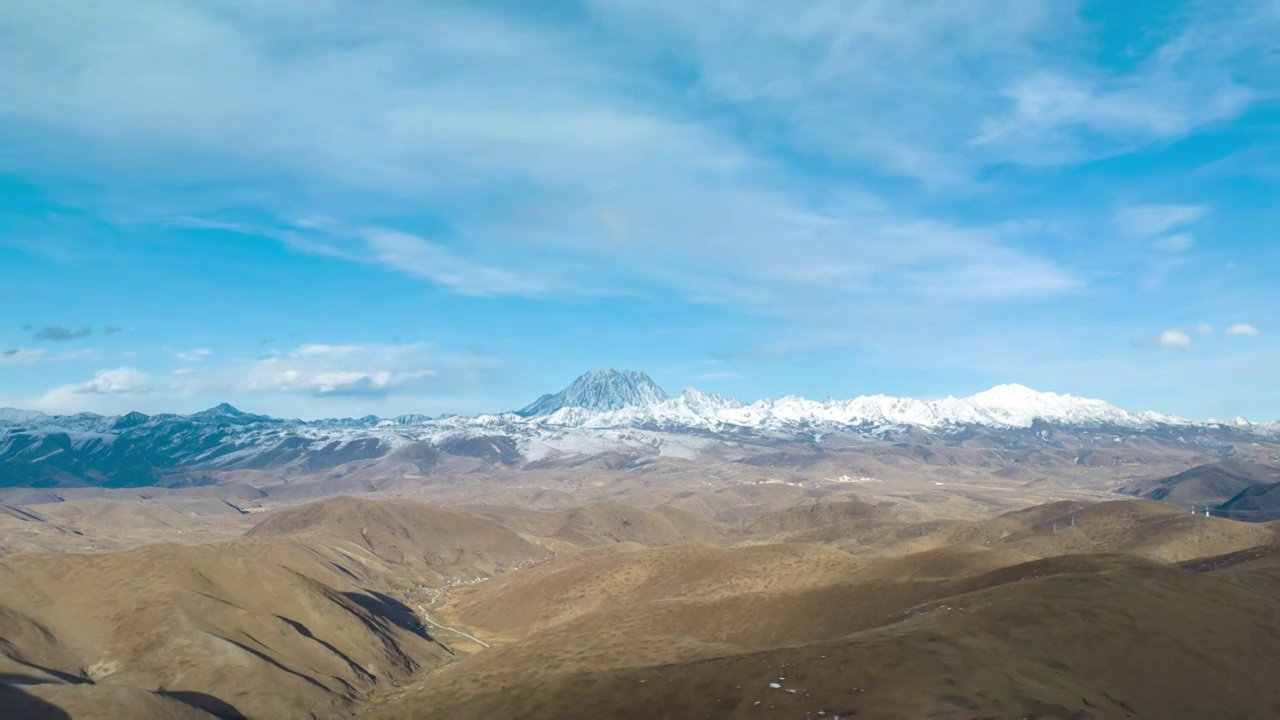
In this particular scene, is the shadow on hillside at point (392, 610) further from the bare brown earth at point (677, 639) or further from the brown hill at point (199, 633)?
the brown hill at point (199, 633)

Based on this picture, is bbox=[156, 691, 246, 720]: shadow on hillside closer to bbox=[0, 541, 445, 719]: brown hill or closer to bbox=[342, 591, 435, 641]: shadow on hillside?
bbox=[0, 541, 445, 719]: brown hill

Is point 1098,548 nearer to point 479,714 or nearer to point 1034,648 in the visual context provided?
point 1034,648

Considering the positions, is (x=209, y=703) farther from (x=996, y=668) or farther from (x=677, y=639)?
(x=996, y=668)

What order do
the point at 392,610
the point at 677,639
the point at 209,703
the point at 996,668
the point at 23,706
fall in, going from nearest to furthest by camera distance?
1. the point at 996,668
2. the point at 23,706
3. the point at 209,703
4. the point at 677,639
5. the point at 392,610

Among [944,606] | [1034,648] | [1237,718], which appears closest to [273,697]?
[944,606]

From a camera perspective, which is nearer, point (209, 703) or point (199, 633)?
point (209, 703)

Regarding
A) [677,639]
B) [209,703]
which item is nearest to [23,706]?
[209,703]
